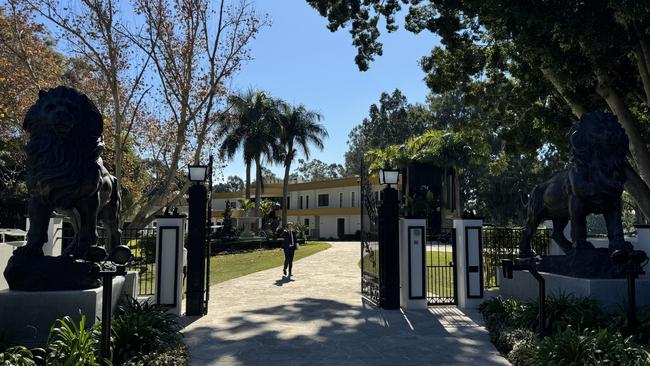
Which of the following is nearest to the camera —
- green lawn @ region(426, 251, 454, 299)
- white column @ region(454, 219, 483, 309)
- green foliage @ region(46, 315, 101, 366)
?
green foliage @ region(46, 315, 101, 366)

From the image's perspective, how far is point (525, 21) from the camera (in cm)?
828

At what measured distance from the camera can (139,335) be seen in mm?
5270

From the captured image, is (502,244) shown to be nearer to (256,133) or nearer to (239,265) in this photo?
(239,265)

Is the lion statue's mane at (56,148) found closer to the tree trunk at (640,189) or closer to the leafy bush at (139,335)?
the leafy bush at (139,335)

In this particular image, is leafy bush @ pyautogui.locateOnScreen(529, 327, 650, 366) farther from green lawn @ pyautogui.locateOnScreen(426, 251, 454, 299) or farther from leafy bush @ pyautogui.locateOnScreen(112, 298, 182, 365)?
green lawn @ pyautogui.locateOnScreen(426, 251, 454, 299)

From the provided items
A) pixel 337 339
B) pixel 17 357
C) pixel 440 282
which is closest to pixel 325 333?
pixel 337 339

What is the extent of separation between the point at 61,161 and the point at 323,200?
133 feet

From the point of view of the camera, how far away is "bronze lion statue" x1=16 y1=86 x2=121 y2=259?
5.36 metres

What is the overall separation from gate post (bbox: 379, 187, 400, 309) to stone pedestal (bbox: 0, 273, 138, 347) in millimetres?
5525

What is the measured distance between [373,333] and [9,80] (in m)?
12.3

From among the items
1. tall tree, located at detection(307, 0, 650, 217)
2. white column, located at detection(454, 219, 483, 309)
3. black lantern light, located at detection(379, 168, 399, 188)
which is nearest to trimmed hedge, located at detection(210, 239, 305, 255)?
tall tree, located at detection(307, 0, 650, 217)

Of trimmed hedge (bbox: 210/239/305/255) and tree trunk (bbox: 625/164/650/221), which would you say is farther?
trimmed hedge (bbox: 210/239/305/255)

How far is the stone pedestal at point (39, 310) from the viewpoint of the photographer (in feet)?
16.6

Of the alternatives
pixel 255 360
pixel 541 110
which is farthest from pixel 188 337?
pixel 541 110
